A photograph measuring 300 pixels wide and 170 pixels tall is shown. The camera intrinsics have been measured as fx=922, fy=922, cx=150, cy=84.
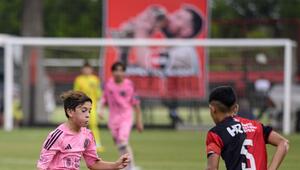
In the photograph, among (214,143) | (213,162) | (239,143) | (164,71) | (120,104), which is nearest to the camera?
(213,162)

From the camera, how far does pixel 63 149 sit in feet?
25.9

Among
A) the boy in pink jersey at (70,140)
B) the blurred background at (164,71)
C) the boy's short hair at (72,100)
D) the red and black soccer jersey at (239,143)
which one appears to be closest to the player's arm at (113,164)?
the boy in pink jersey at (70,140)

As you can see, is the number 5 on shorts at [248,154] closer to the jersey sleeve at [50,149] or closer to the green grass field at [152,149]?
the jersey sleeve at [50,149]

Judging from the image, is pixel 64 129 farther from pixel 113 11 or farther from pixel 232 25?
pixel 232 25

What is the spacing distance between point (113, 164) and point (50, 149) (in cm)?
57

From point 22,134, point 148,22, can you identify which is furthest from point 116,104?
point 148,22

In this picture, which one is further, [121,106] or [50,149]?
[121,106]

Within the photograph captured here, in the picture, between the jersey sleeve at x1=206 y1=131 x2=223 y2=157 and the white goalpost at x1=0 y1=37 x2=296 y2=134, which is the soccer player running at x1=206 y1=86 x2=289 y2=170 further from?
the white goalpost at x1=0 y1=37 x2=296 y2=134

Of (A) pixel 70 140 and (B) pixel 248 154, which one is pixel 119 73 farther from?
(B) pixel 248 154

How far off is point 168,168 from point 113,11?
15.5 m

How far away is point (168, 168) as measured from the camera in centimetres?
1598

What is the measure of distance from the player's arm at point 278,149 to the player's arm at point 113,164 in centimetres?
124

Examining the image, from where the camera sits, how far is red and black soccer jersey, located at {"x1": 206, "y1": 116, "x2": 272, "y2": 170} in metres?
7.14

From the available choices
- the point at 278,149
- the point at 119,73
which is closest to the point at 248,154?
the point at 278,149
